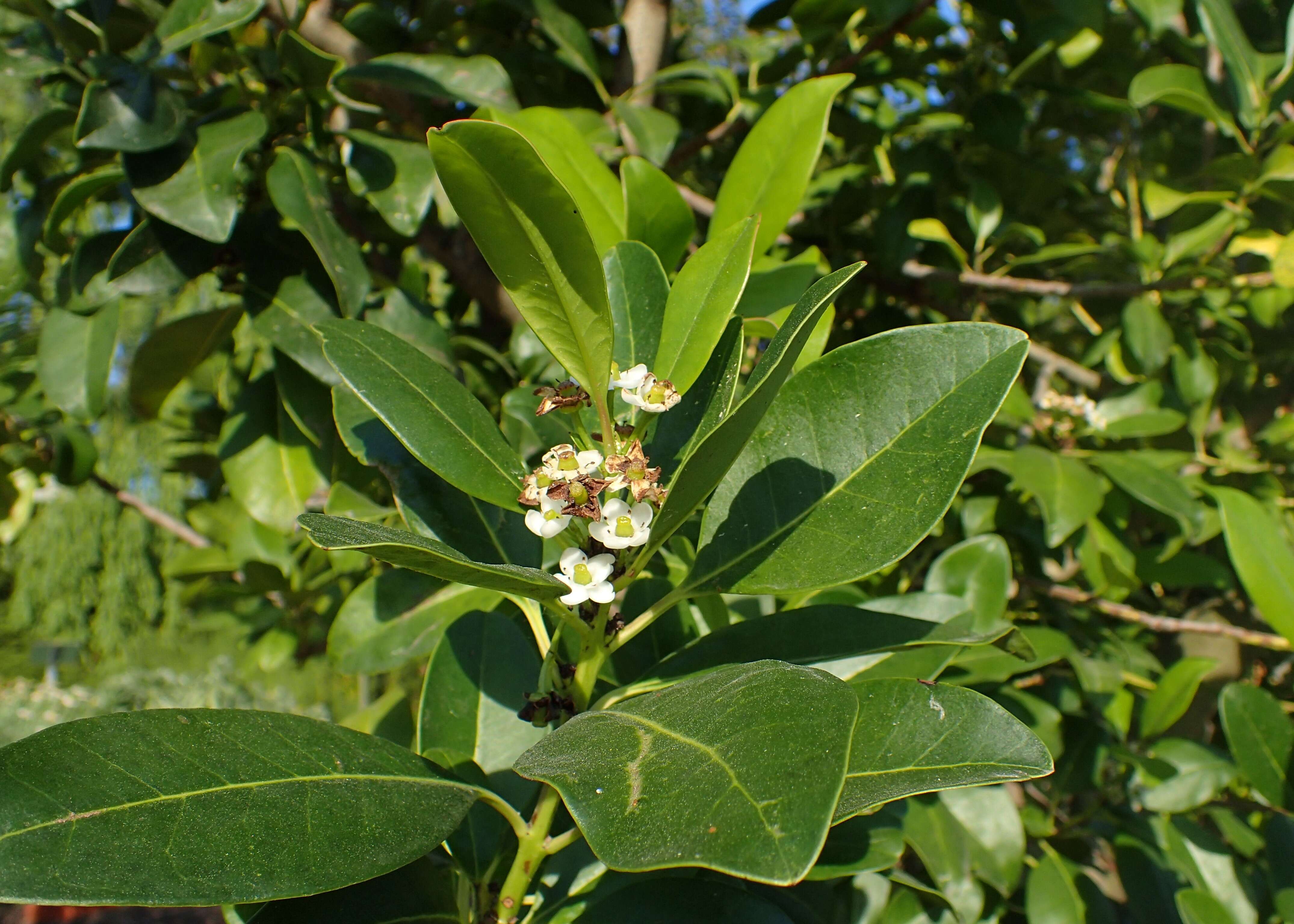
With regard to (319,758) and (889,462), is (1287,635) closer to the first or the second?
(889,462)

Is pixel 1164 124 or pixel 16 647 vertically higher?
pixel 1164 124

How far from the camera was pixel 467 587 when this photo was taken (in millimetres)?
1101

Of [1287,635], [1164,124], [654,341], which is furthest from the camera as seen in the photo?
[1164,124]

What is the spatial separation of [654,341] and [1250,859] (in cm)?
142

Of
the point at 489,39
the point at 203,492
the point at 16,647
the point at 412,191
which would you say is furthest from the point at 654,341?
the point at 16,647

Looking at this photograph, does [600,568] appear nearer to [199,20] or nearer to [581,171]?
[581,171]

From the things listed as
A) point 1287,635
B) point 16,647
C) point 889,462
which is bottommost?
point 16,647

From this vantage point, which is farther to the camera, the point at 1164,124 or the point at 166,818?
the point at 1164,124

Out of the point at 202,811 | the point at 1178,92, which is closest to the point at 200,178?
the point at 202,811

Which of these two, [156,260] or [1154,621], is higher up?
[156,260]

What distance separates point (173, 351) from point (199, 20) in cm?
48

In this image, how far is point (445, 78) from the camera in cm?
121

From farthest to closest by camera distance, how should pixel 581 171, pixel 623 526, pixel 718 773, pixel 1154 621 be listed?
pixel 1154 621 → pixel 581 171 → pixel 623 526 → pixel 718 773

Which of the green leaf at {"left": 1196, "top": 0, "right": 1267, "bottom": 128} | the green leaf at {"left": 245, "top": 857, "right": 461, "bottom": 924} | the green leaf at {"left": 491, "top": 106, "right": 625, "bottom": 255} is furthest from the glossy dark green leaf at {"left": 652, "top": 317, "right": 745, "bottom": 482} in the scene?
the green leaf at {"left": 1196, "top": 0, "right": 1267, "bottom": 128}
